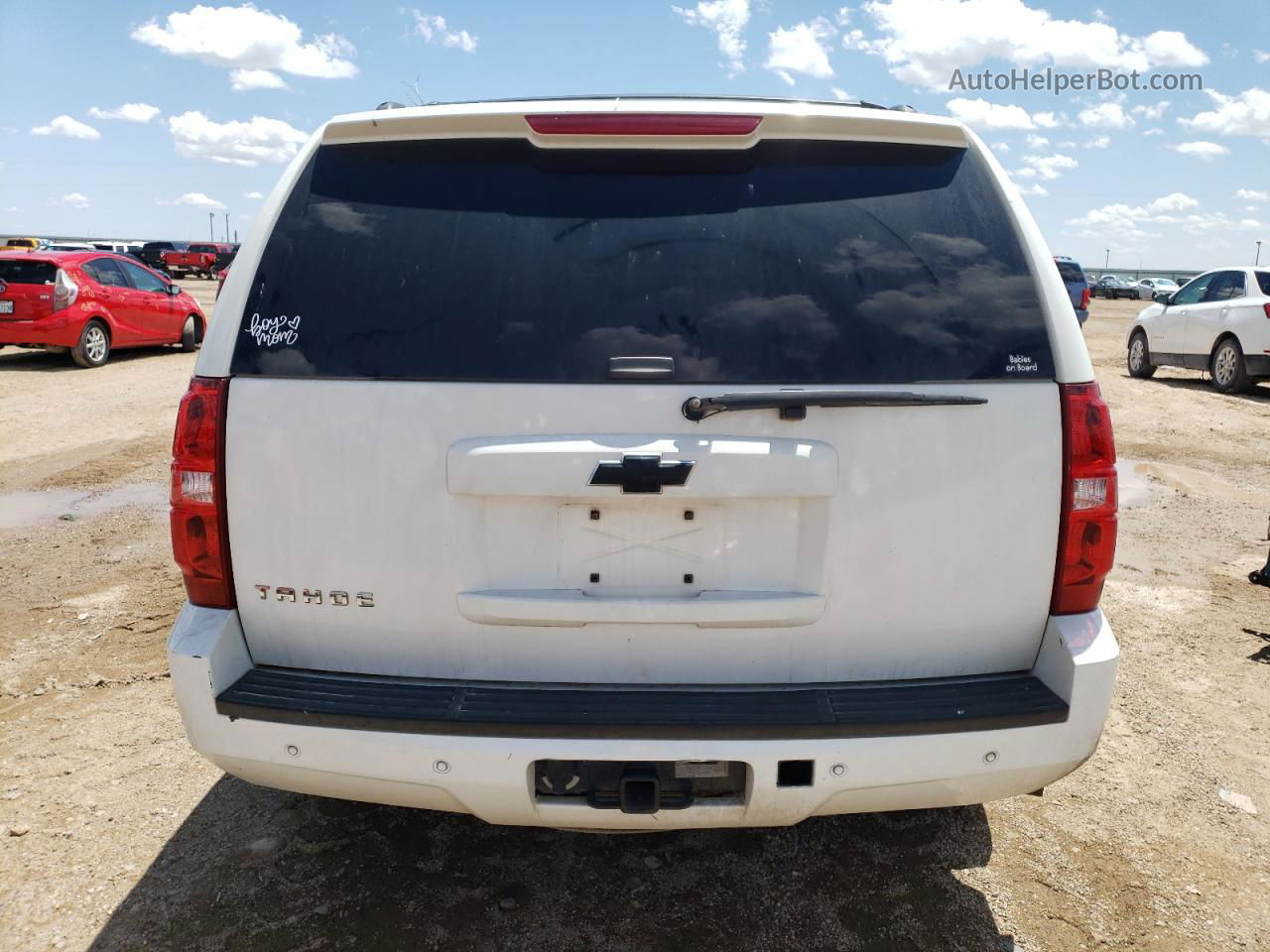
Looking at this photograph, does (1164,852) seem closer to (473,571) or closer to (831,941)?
(831,941)

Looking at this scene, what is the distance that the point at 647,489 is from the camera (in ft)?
7.54

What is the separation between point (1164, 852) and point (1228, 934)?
421mm

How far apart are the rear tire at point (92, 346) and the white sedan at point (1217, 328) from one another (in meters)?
17.6

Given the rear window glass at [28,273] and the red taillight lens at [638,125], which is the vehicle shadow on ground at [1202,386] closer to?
the red taillight lens at [638,125]

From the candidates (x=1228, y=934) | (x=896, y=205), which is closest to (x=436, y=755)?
(x=896, y=205)

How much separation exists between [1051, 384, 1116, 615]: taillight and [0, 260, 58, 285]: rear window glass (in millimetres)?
16346

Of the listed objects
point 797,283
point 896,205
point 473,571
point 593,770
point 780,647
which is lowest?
point 593,770

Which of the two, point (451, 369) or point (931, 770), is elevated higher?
point (451, 369)

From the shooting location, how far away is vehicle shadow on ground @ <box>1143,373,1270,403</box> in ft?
48.9

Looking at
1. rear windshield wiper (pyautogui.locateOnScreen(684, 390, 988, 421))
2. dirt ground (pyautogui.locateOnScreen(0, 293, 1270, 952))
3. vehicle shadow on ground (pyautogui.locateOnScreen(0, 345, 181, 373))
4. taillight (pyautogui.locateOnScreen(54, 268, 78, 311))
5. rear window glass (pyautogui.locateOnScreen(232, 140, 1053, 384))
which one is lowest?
vehicle shadow on ground (pyautogui.locateOnScreen(0, 345, 181, 373))

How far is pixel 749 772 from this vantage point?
2.29 meters

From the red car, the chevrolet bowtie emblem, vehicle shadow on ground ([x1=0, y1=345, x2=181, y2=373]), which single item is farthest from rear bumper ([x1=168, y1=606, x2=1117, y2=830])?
vehicle shadow on ground ([x1=0, y1=345, x2=181, y2=373])

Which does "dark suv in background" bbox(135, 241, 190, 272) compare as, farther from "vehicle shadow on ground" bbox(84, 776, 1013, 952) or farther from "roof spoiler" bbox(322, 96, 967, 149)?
"roof spoiler" bbox(322, 96, 967, 149)

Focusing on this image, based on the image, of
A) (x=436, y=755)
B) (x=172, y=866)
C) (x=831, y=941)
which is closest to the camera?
(x=436, y=755)
